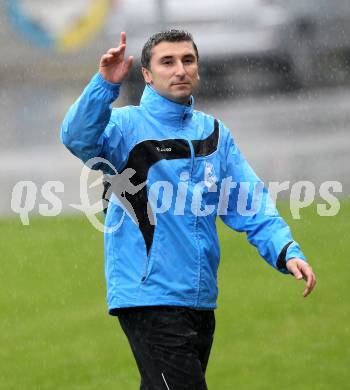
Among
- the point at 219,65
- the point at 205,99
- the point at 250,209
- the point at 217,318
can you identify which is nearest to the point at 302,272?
the point at 250,209

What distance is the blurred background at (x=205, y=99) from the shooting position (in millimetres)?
7531

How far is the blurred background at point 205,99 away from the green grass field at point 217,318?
0.02 m

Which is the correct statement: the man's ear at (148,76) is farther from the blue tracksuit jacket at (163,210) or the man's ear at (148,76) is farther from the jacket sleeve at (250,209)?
the jacket sleeve at (250,209)

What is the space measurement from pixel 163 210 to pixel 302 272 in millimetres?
561

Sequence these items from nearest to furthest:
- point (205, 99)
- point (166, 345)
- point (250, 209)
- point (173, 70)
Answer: point (166, 345) → point (173, 70) → point (250, 209) → point (205, 99)

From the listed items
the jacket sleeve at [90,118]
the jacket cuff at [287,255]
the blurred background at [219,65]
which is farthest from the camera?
the blurred background at [219,65]

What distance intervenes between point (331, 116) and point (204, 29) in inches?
178

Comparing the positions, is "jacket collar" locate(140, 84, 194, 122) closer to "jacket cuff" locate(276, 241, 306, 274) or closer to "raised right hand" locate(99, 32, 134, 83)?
"raised right hand" locate(99, 32, 134, 83)

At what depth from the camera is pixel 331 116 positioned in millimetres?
16703

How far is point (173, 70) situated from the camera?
168 inches

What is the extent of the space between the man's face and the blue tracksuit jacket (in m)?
0.04

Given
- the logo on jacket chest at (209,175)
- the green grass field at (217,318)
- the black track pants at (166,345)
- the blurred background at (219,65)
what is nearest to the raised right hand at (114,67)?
the logo on jacket chest at (209,175)

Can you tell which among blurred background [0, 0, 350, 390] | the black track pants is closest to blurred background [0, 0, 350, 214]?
blurred background [0, 0, 350, 390]

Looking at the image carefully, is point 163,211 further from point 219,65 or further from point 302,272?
point 219,65
